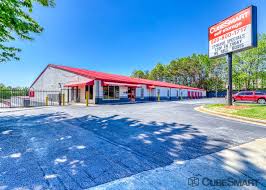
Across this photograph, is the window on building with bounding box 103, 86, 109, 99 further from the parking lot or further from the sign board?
the parking lot

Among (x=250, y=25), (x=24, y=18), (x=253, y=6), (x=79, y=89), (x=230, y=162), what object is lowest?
(x=230, y=162)

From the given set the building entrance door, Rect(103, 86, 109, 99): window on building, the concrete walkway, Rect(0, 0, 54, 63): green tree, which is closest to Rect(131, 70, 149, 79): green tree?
the building entrance door

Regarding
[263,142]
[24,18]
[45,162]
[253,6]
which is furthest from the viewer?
[253,6]

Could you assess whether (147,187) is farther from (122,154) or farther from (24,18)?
(24,18)

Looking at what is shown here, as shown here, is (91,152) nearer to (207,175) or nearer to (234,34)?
(207,175)

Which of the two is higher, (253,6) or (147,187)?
(253,6)

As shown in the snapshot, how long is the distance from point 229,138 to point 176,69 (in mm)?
53125

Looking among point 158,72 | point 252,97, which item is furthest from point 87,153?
point 158,72

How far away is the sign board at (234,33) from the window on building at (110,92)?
12471 mm

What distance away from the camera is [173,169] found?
314 cm

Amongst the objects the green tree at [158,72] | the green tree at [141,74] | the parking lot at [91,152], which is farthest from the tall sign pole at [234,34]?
the green tree at [141,74]

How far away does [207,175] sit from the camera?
293 cm

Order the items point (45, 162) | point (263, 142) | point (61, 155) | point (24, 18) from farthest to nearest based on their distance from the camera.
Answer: point (24, 18)
point (263, 142)
point (61, 155)
point (45, 162)

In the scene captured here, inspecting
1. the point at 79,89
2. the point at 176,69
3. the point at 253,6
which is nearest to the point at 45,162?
the point at 253,6
